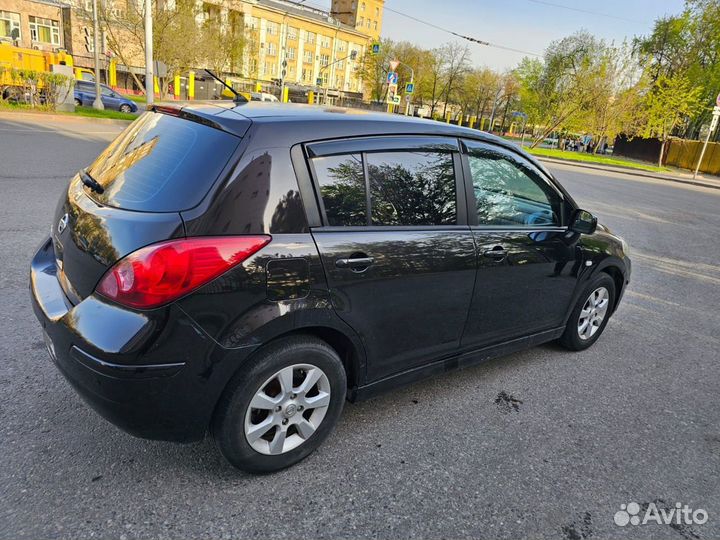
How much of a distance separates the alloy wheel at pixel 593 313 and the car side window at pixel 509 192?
88 centimetres

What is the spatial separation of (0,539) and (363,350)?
1.70 meters

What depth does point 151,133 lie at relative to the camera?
2664mm

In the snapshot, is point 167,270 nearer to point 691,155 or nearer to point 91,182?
point 91,182

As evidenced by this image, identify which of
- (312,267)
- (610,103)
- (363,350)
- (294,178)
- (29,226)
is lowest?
(29,226)

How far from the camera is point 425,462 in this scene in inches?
Answer: 106

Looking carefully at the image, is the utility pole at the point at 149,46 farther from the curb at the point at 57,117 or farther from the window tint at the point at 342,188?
the window tint at the point at 342,188

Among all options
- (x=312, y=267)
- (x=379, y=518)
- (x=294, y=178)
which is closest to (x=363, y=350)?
(x=312, y=267)

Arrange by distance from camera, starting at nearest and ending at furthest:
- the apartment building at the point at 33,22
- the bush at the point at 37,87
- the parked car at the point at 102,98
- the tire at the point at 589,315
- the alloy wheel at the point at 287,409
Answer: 1. the alloy wheel at the point at 287,409
2. the tire at the point at 589,315
3. the bush at the point at 37,87
4. the parked car at the point at 102,98
5. the apartment building at the point at 33,22

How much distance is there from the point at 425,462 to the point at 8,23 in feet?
218

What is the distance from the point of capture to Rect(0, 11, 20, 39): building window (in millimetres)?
51062

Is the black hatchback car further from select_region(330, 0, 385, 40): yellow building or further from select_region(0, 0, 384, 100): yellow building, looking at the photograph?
select_region(330, 0, 385, 40): yellow building

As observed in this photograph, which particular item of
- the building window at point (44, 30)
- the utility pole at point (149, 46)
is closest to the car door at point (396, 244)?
the utility pole at point (149, 46)

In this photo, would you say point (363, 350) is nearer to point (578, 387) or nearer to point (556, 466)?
point (556, 466)

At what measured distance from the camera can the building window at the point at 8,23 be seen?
5106 cm
